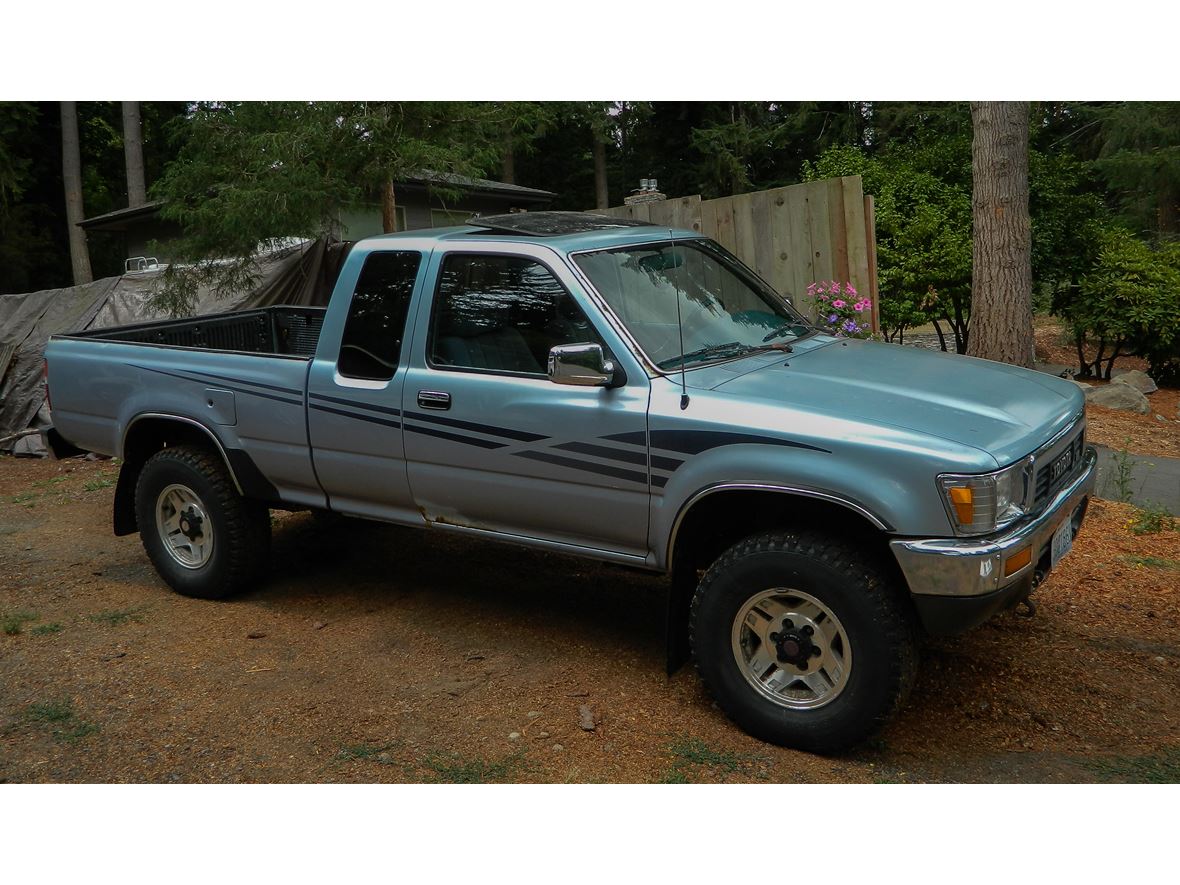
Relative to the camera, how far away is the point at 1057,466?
417 centimetres

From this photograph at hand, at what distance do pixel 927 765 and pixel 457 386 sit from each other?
8.18ft

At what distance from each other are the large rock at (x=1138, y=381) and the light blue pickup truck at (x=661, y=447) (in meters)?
8.08

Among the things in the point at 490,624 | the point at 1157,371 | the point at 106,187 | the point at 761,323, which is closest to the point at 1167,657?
the point at 761,323

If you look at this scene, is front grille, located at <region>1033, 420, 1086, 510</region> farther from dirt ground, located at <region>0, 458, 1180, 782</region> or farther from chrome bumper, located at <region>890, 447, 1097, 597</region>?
dirt ground, located at <region>0, 458, 1180, 782</region>

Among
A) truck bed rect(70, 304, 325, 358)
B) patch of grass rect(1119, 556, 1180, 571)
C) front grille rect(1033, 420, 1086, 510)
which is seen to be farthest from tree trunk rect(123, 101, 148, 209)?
front grille rect(1033, 420, 1086, 510)

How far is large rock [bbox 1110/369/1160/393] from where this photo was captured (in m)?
11.8

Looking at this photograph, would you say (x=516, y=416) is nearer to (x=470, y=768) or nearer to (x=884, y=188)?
(x=470, y=768)

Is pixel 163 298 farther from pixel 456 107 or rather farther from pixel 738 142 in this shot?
pixel 738 142

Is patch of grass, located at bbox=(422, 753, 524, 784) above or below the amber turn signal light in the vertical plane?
below

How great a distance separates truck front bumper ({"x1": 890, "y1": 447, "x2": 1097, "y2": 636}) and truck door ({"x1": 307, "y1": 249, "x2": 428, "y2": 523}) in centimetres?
242

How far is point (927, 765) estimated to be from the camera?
3.96 meters

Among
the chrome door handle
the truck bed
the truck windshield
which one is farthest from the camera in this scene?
the truck bed

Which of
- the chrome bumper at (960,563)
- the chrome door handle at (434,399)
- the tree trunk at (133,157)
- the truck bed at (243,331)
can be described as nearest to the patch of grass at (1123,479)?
the chrome bumper at (960,563)

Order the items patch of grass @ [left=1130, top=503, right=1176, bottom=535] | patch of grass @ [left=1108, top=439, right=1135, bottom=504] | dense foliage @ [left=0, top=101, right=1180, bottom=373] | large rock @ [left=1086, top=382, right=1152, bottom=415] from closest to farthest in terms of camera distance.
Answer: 1. patch of grass @ [left=1130, top=503, right=1176, bottom=535]
2. patch of grass @ [left=1108, top=439, right=1135, bottom=504]
3. dense foliage @ [left=0, top=101, right=1180, bottom=373]
4. large rock @ [left=1086, top=382, right=1152, bottom=415]
